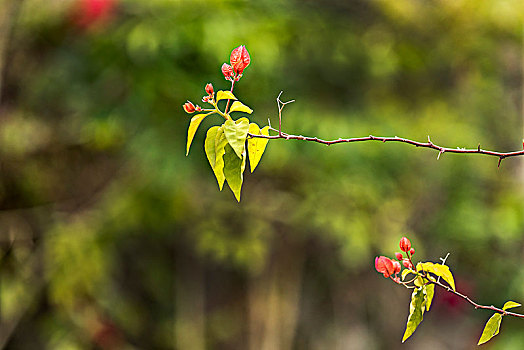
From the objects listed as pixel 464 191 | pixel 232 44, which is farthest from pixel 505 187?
pixel 232 44

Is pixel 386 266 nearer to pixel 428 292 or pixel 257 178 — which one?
pixel 428 292

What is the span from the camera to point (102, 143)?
2424 millimetres

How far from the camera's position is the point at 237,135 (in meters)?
0.62

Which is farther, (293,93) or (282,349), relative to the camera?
(282,349)

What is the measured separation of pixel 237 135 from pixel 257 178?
197cm

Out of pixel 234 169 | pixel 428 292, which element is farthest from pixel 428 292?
pixel 234 169

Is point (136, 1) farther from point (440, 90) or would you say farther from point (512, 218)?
point (512, 218)

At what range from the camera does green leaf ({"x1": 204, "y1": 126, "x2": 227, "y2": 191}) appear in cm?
64

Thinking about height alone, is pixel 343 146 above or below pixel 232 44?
below

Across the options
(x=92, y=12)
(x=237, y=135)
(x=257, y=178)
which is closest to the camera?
(x=237, y=135)

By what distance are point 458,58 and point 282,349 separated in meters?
1.46

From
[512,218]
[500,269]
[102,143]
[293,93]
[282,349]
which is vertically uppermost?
[293,93]

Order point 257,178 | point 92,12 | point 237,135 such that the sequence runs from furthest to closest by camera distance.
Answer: point 257,178 < point 92,12 < point 237,135

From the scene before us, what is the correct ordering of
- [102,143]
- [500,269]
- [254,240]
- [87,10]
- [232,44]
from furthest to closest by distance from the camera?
[500,269], [254,240], [102,143], [87,10], [232,44]
